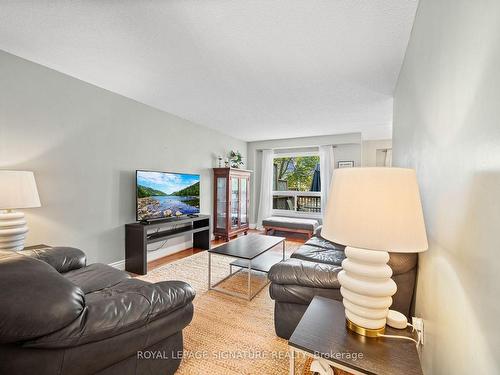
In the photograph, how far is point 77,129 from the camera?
2.75m

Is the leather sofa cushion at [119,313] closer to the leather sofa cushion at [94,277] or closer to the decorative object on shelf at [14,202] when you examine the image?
the leather sofa cushion at [94,277]

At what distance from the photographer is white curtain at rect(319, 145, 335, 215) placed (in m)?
5.47

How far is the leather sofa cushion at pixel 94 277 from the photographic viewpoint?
5.54 ft

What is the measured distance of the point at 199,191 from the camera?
14.5 feet

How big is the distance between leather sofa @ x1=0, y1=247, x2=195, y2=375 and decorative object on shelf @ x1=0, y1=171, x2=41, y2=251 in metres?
1.13

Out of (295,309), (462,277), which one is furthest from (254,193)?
(462,277)

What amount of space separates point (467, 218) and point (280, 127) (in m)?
4.16

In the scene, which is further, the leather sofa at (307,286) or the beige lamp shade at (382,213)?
the leather sofa at (307,286)

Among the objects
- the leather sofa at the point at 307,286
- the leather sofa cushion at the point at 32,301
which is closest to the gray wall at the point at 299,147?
the leather sofa at the point at 307,286

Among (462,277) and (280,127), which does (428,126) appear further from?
(280,127)

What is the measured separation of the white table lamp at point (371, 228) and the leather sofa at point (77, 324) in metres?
0.93

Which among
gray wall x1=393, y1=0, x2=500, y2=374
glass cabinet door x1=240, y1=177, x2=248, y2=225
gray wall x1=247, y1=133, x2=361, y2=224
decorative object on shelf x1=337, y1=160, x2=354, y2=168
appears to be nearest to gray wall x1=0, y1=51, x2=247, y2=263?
glass cabinet door x1=240, y1=177, x2=248, y2=225

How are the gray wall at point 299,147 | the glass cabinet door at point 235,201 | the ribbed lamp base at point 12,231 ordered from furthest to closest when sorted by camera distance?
the gray wall at point 299,147 → the glass cabinet door at point 235,201 → the ribbed lamp base at point 12,231

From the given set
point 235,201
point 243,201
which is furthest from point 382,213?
point 243,201
